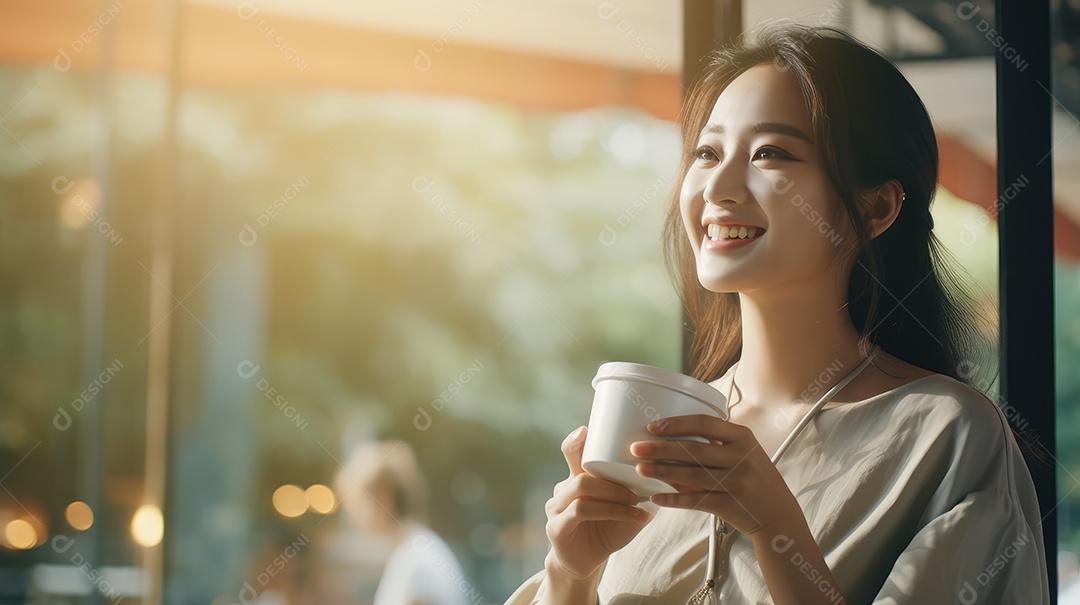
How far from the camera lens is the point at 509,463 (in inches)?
125

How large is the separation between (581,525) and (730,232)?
13.0 inches

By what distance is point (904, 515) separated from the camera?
838 millimetres

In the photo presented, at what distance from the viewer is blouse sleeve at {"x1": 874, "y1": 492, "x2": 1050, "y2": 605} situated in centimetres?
78

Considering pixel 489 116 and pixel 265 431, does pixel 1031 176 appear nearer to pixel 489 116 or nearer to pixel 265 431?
pixel 489 116

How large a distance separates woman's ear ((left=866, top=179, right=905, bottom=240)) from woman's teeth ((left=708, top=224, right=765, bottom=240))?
0.45 feet

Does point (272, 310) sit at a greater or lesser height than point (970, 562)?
lesser

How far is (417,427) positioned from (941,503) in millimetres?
2534

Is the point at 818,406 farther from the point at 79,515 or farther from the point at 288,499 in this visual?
the point at 79,515

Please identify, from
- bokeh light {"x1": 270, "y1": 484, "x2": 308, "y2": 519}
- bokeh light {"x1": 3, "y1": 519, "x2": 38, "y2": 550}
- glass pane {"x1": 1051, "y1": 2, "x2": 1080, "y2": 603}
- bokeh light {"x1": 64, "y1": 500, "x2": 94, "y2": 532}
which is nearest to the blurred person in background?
bokeh light {"x1": 270, "y1": 484, "x2": 308, "y2": 519}

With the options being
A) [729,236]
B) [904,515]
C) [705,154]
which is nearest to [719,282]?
[729,236]

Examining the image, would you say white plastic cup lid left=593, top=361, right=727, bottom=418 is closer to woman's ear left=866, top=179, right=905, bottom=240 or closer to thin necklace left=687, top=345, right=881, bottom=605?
thin necklace left=687, top=345, right=881, bottom=605

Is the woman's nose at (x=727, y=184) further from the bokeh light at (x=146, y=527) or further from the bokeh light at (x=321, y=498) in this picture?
the bokeh light at (x=146, y=527)

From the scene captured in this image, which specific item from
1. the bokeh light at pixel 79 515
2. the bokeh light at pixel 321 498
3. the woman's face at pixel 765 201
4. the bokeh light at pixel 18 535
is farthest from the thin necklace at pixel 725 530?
the bokeh light at pixel 18 535

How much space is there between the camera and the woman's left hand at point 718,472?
74 cm
